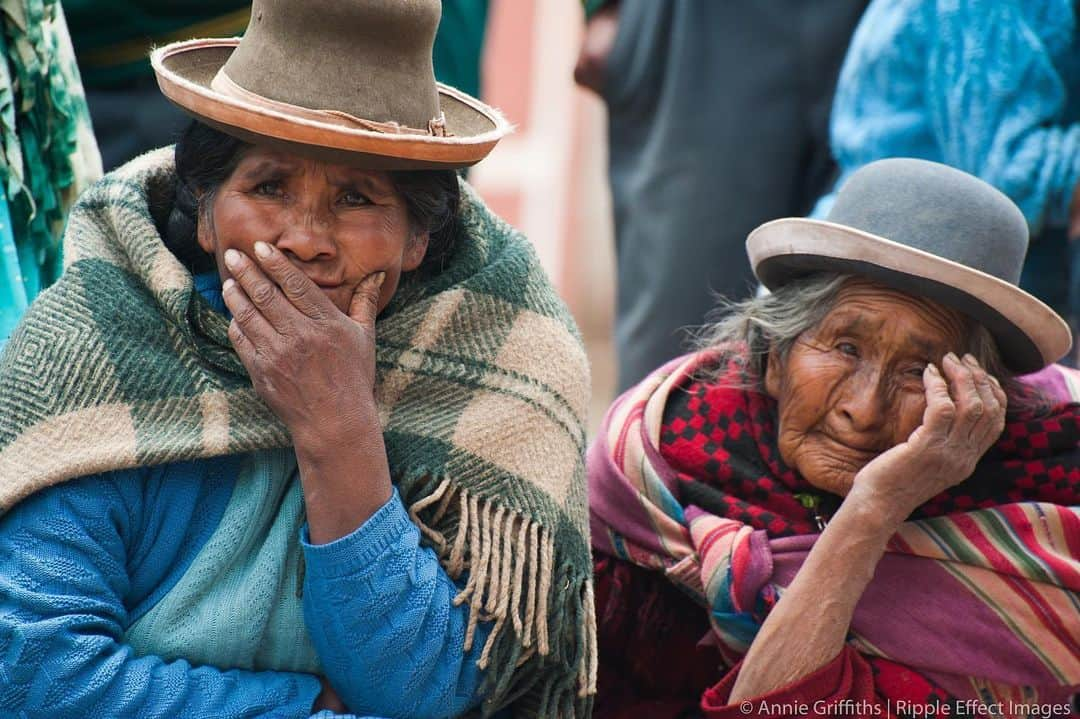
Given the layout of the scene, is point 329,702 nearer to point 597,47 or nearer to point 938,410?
point 938,410

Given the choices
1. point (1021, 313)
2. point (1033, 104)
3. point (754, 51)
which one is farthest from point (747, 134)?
point (1021, 313)

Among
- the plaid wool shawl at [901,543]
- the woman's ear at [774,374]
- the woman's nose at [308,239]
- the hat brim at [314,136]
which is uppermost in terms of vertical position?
the hat brim at [314,136]

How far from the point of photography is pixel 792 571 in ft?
11.6

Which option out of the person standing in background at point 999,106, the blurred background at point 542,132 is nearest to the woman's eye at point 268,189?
the person standing in background at point 999,106

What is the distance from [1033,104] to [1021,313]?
1.22 m

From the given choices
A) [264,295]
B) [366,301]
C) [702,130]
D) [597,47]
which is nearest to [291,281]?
[264,295]

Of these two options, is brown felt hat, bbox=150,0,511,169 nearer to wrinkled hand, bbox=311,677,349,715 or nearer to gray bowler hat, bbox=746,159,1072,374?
gray bowler hat, bbox=746,159,1072,374

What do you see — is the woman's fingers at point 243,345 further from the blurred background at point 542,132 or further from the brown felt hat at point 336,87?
the blurred background at point 542,132

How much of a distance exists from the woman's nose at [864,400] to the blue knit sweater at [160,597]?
0.96 meters

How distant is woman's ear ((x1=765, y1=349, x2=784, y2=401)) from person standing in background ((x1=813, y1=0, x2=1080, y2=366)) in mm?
882

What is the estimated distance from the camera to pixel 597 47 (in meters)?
5.79

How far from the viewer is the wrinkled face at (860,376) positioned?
11.4ft

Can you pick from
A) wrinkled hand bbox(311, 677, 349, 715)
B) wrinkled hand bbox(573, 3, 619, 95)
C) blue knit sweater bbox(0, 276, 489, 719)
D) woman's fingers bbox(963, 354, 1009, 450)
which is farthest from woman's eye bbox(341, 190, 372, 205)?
wrinkled hand bbox(573, 3, 619, 95)

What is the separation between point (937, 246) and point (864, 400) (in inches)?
14.1
